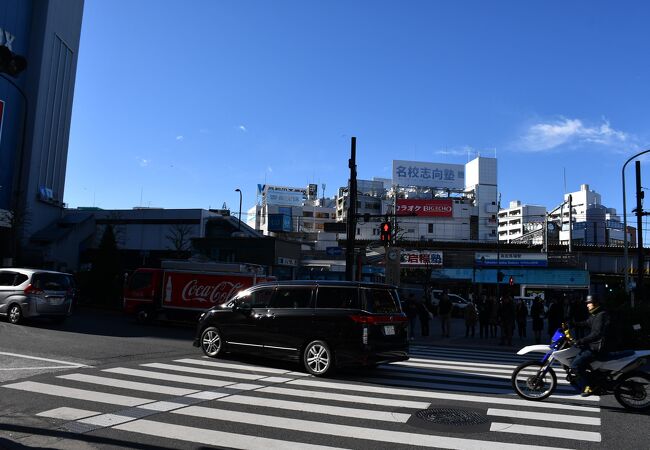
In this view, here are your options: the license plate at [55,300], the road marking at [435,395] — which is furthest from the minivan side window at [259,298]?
the license plate at [55,300]

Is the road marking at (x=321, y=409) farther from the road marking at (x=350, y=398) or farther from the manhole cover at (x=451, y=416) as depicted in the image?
the road marking at (x=350, y=398)

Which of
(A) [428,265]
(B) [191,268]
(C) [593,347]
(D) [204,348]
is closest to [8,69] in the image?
(D) [204,348]

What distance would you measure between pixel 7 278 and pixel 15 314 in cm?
137

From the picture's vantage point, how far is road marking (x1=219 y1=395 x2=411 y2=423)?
23.8ft

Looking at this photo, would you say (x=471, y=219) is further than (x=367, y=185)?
No

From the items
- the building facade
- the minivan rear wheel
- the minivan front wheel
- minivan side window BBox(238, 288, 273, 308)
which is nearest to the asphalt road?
the minivan front wheel

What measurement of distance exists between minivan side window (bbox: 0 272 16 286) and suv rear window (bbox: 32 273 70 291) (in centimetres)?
83

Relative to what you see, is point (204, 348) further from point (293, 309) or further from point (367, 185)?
point (367, 185)

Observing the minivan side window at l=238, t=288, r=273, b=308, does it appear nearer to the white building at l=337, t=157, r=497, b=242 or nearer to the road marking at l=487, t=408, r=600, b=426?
the road marking at l=487, t=408, r=600, b=426

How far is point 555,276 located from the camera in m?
58.3

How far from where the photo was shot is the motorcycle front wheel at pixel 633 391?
26.0ft

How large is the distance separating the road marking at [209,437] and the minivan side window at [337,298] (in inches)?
180

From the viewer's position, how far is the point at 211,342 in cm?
1229

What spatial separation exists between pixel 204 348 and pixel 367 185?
105 meters
